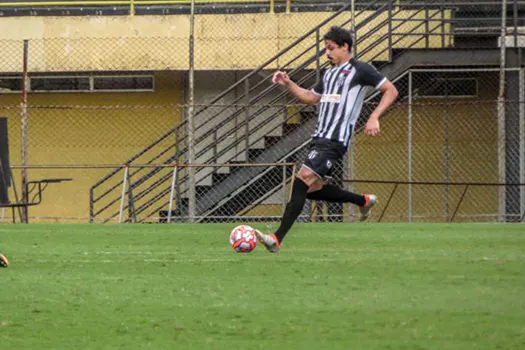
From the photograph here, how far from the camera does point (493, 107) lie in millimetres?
23625

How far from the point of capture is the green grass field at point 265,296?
5.93 metres

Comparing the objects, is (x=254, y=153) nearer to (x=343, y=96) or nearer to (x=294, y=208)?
(x=343, y=96)

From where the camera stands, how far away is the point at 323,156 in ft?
35.7

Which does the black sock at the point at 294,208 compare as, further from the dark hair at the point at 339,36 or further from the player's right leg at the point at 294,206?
the dark hair at the point at 339,36

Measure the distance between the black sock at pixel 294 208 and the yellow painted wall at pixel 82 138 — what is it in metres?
13.7

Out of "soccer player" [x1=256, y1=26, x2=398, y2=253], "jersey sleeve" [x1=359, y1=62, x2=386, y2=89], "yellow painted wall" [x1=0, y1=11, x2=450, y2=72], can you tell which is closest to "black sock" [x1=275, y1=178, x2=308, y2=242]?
"soccer player" [x1=256, y1=26, x2=398, y2=253]

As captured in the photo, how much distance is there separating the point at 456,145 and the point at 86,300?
16967mm

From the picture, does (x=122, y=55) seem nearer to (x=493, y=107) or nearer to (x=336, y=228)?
(x=493, y=107)

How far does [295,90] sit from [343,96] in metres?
0.41

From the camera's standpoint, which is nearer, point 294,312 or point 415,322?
point 415,322

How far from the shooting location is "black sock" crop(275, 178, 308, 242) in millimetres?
10797

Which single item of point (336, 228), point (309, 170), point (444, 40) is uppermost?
point (444, 40)

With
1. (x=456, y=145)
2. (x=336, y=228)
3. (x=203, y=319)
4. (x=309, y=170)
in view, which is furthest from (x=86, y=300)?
(x=456, y=145)

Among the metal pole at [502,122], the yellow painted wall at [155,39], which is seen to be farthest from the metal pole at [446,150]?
the metal pole at [502,122]
